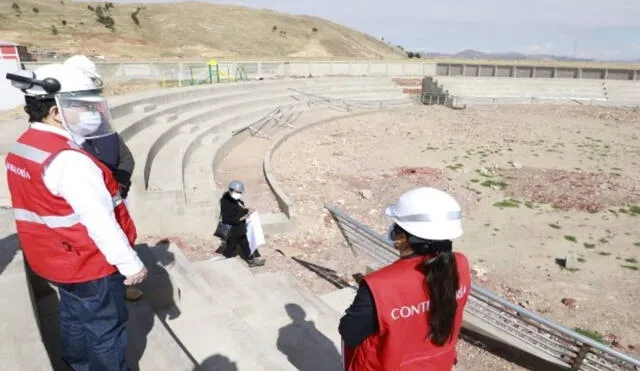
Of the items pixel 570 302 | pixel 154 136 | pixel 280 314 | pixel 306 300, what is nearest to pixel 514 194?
pixel 570 302

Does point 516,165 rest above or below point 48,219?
below

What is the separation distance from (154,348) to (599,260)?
24.2 ft

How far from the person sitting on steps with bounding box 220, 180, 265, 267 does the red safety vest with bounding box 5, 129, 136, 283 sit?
12.7 ft

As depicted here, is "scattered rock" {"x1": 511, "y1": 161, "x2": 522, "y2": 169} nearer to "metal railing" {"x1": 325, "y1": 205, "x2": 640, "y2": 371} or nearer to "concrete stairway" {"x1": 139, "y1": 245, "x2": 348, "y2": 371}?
"metal railing" {"x1": 325, "y1": 205, "x2": 640, "y2": 371}

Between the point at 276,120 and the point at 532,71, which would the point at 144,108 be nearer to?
the point at 276,120

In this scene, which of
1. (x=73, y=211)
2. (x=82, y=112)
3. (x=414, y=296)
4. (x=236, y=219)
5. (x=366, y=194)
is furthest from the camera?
(x=366, y=194)

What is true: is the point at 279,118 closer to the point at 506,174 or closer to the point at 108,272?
the point at 506,174

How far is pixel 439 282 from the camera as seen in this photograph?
178 centimetres

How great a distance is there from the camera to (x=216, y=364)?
315cm

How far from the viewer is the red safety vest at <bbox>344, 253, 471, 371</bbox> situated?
5.73ft

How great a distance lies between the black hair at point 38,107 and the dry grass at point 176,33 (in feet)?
116

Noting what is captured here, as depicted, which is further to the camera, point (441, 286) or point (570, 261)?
point (570, 261)

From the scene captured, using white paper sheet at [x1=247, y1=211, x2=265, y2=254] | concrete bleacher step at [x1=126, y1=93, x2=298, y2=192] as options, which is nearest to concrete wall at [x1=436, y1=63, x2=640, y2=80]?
concrete bleacher step at [x1=126, y1=93, x2=298, y2=192]

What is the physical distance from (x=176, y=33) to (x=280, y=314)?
55.3 metres
